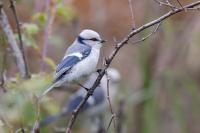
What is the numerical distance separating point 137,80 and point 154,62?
3.51 ft

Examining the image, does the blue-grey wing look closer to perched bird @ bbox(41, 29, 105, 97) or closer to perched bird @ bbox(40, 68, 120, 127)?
perched bird @ bbox(41, 29, 105, 97)

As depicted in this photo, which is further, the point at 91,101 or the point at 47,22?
the point at 91,101

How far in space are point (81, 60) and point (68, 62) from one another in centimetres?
6

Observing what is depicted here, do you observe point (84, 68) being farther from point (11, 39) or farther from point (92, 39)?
point (11, 39)

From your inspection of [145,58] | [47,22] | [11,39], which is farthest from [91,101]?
[11,39]

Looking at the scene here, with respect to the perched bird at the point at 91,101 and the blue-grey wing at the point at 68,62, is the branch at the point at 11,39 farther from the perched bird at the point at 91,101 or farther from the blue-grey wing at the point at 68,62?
the perched bird at the point at 91,101

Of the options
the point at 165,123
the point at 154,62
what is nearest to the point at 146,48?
the point at 154,62

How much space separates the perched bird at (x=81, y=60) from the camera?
96.7 inches

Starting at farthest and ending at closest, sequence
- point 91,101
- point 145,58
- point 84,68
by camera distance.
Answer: point 91,101 → point 145,58 → point 84,68

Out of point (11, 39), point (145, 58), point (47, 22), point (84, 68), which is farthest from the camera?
point (145, 58)

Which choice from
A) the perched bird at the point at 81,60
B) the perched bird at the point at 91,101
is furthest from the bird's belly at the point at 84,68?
the perched bird at the point at 91,101

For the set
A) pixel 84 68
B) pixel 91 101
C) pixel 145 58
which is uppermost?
pixel 84 68

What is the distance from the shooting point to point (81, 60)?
100 inches

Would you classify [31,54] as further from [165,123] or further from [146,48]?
[165,123]
